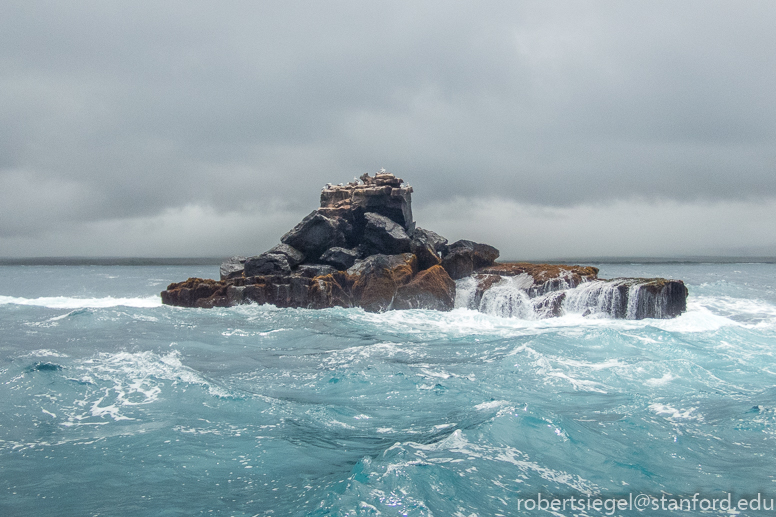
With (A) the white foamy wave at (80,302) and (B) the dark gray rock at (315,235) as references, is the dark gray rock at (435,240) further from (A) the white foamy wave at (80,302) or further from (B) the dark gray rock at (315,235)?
(A) the white foamy wave at (80,302)

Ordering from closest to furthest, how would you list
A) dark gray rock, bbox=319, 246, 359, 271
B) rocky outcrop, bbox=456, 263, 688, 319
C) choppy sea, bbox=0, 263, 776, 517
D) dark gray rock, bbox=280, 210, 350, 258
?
1. choppy sea, bbox=0, 263, 776, 517
2. rocky outcrop, bbox=456, 263, 688, 319
3. dark gray rock, bbox=319, 246, 359, 271
4. dark gray rock, bbox=280, 210, 350, 258

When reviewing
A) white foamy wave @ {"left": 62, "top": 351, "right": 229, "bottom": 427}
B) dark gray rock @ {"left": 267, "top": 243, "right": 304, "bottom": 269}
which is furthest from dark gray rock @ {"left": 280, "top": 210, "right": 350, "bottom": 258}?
white foamy wave @ {"left": 62, "top": 351, "right": 229, "bottom": 427}

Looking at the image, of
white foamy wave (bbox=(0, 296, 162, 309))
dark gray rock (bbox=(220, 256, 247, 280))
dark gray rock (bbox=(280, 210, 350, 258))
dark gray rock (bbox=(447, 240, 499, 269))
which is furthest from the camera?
dark gray rock (bbox=(447, 240, 499, 269))

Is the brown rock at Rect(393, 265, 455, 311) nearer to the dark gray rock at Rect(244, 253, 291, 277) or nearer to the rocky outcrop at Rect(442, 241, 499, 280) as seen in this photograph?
the rocky outcrop at Rect(442, 241, 499, 280)

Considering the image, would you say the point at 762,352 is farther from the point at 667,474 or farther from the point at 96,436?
the point at 96,436

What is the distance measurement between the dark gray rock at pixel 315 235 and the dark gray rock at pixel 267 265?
2383mm

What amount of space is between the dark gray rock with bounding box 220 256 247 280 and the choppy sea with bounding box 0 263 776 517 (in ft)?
38.8

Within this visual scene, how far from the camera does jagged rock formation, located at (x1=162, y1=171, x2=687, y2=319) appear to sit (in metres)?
20.8

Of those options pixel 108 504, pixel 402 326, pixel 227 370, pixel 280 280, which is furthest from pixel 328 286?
pixel 108 504

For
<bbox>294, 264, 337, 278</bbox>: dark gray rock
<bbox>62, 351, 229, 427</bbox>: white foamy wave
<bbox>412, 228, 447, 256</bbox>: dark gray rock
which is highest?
<bbox>412, 228, 447, 256</bbox>: dark gray rock

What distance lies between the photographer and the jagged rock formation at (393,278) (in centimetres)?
2083

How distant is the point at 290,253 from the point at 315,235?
1944 millimetres

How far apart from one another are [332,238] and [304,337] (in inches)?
490

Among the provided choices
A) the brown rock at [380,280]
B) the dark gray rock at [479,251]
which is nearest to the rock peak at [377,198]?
the dark gray rock at [479,251]
